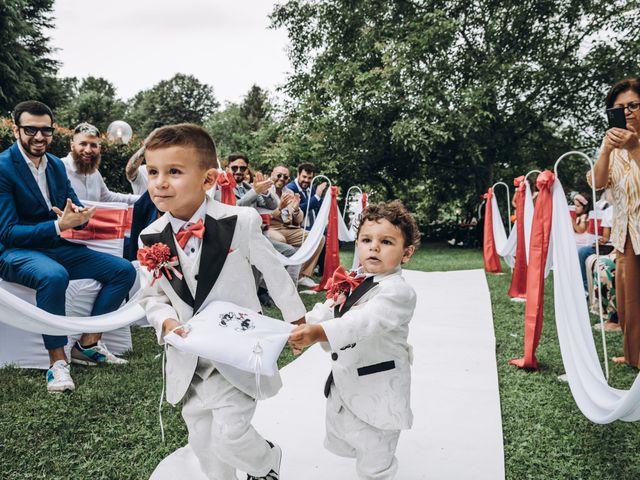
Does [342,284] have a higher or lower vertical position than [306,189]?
lower

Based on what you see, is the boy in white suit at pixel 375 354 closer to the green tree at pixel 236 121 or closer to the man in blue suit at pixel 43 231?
the man in blue suit at pixel 43 231

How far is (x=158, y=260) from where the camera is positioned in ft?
6.04

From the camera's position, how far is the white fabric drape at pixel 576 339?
7.52 feet

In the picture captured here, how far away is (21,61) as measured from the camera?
22.1 metres

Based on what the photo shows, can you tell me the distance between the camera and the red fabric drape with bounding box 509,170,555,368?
389 cm

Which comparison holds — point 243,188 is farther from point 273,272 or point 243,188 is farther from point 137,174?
point 273,272

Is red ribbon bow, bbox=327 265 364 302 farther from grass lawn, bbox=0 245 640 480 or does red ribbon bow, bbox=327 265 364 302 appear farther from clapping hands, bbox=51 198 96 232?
clapping hands, bbox=51 198 96 232

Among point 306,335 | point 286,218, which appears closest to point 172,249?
point 306,335

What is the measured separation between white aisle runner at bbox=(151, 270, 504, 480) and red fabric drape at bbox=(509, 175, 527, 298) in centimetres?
178

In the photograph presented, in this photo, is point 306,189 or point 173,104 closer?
point 306,189

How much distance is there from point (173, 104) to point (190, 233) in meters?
53.1

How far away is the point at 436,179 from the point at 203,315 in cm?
1848

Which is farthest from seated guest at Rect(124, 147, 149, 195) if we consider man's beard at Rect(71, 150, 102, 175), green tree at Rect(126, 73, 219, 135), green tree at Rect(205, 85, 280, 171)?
green tree at Rect(126, 73, 219, 135)

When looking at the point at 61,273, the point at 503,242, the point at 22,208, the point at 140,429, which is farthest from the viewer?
the point at 503,242
